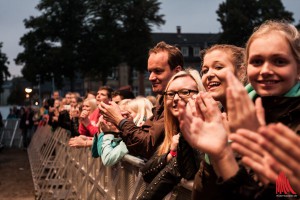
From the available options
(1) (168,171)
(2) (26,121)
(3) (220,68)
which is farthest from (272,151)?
(2) (26,121)

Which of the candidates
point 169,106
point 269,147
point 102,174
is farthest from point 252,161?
point 102,174

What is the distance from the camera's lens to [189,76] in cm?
321

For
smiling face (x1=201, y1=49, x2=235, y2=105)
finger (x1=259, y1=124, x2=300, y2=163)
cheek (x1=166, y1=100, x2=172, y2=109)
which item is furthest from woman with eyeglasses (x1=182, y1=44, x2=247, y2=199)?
finger (x1=259, y1=124, x2=300, y2=163)

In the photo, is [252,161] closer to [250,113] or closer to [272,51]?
[250,113]

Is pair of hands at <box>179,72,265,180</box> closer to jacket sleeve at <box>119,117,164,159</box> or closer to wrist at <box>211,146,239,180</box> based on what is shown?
wrist at <box>211,146,239,180</box>

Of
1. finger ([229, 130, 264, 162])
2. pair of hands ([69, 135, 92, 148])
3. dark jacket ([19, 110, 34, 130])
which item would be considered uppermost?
finger ([229, 130, 264, 162])

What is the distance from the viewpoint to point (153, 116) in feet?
12.2

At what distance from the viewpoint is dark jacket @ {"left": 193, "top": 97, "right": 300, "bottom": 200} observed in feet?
5.59

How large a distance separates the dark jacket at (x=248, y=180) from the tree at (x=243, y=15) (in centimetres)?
5022

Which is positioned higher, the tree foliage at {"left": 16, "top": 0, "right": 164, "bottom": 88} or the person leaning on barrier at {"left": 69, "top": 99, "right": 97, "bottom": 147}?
the tree foliage at {"left": 16, "top": 0, "right": 164, "bottom": 88}

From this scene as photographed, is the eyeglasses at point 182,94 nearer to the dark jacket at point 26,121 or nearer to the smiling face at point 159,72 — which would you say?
the smiling face at point 159,72

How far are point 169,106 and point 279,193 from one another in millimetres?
1463

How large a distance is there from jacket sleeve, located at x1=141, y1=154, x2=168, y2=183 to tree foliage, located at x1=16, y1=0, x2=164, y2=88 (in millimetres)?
44519

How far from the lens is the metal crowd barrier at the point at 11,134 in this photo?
24.5 metres
